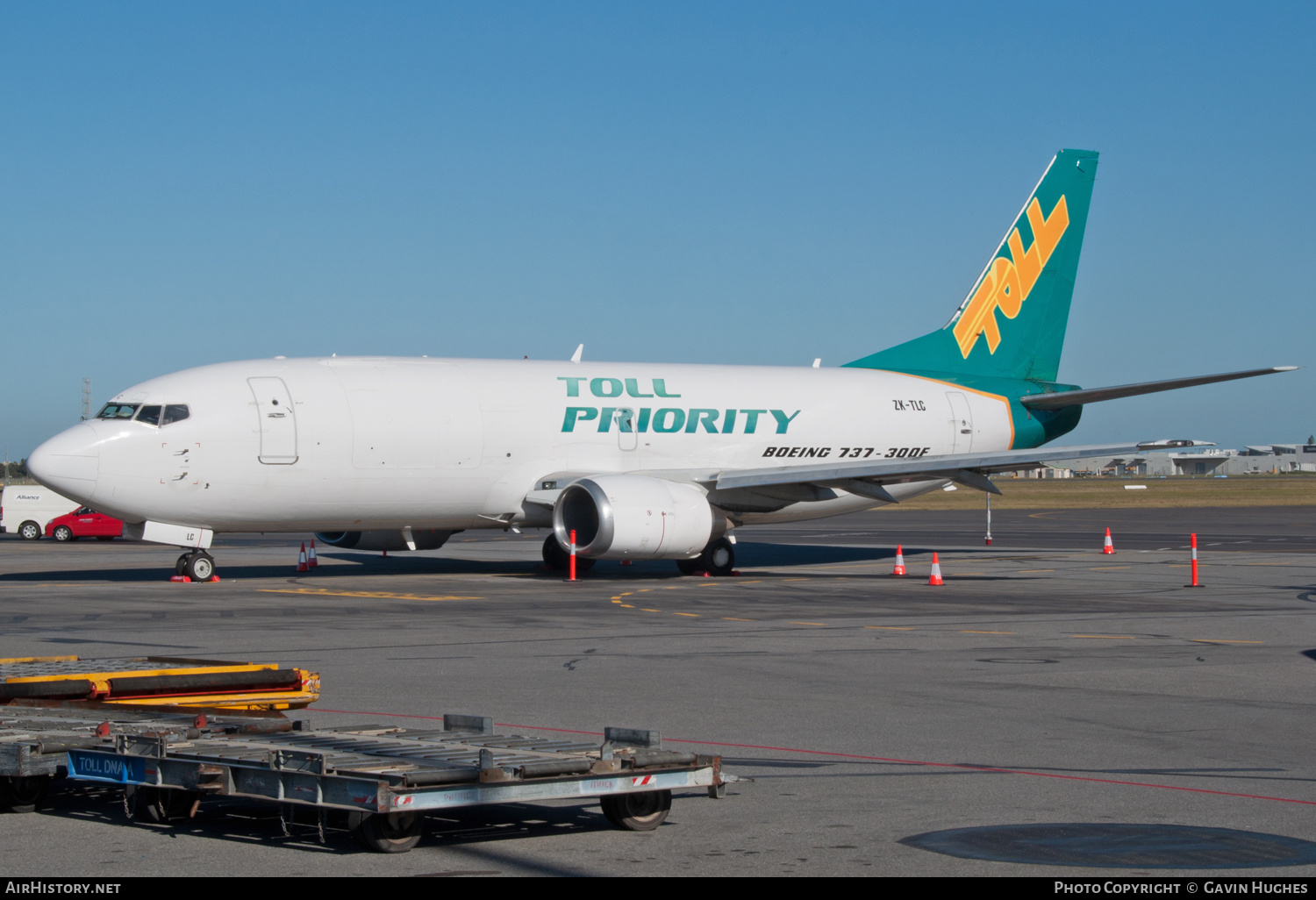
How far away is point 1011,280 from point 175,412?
2001 centimetres

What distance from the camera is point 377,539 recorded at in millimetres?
29516

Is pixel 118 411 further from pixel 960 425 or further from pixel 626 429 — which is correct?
pixel 960 425

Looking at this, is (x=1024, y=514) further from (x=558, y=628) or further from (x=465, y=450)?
(x=558, y=628)

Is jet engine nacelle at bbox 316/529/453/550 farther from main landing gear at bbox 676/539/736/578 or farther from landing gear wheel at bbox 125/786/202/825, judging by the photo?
→ landing gear wheel at bbox 125/786/202/825

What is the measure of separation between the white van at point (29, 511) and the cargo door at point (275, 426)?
998 inches

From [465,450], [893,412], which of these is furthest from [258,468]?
[893,412]

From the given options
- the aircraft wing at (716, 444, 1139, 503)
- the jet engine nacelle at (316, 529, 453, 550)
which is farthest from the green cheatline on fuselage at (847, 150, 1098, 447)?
the jet engine nacelle at (316, 529, 453, 550)

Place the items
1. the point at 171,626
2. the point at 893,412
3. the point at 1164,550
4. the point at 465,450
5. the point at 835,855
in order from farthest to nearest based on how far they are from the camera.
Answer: the point at 1164,550 < the point at 893,412 < the point at 465,450 < the point at 171,626 < the point at 835,855

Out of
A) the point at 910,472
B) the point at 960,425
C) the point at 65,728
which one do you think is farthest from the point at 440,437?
the point at 65,728

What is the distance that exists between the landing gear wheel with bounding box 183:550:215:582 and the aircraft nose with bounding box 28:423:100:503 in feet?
7.98

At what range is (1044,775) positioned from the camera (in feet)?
27.9

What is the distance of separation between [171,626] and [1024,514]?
1997 inches

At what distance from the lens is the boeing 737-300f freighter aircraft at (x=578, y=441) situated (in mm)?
24125

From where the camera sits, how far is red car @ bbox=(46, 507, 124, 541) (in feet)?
151
